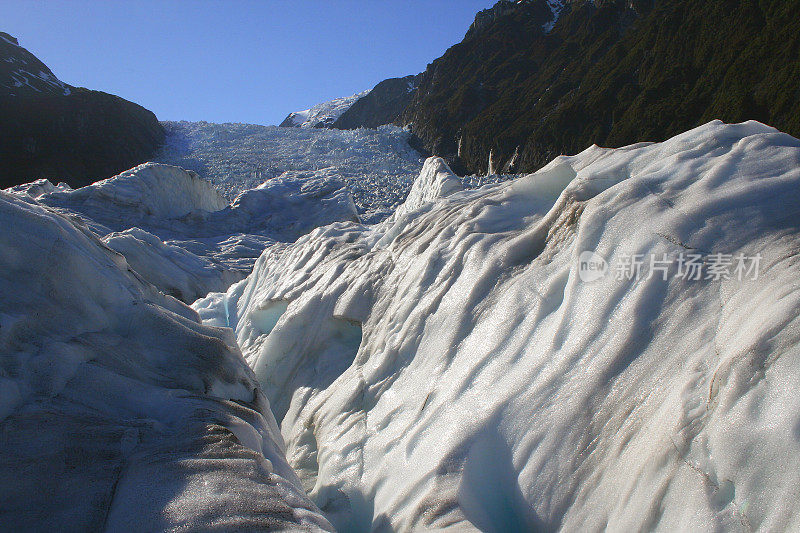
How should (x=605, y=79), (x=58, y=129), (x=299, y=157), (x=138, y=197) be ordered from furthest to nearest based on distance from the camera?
(x=299, y=157)
(x=58, y=129)
(x=605, y=79)
(x=138, y=197)

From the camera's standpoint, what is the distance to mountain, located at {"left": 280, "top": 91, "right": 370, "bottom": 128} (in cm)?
7191

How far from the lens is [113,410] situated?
2459mm

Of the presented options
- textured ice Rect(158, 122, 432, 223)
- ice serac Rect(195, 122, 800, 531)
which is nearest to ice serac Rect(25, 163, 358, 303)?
textured ice Rect(158, 122, 432, 223)

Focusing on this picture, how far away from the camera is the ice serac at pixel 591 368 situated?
1632 millimetres

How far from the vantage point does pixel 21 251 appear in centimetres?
279

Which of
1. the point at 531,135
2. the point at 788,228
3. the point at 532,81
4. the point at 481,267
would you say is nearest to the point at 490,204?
the point at 481,267

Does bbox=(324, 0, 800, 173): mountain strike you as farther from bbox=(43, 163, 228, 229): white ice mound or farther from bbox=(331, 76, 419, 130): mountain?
bbox=(331, 76, 419, 130): mountain

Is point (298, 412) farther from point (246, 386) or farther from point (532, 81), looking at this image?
point (532, 81)

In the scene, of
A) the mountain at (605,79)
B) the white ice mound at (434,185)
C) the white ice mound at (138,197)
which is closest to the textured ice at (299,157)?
the mountain at (605,79)

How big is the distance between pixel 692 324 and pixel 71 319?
2860 millimetres

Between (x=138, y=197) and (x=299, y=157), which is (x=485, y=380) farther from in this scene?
(x=299, y=157)

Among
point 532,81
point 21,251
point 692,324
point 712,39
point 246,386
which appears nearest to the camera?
point 692,324

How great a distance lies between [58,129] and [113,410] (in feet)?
107

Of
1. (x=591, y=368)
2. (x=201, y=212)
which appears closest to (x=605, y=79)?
(x=201, y=212)
